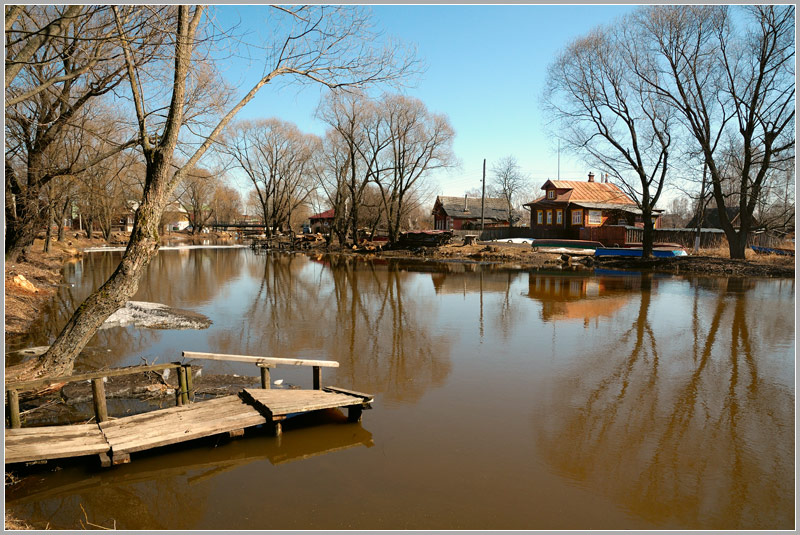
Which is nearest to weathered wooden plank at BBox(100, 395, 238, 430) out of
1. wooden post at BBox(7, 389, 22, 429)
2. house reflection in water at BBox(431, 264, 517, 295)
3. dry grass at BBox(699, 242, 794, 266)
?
wooden post at BBox(7, 389, 22, 429)

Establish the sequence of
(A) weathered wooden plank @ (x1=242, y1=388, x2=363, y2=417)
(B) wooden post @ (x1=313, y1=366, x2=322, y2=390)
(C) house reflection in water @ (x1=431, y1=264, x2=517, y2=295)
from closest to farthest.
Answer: (A) weathered wooden plank @ (x1=242, y1=388, x2=363, y2=417)
(B) wooden post @ (x1=313, y1=366, x2=322, y2=390)
(C) house reflection in water @ (x1=431, y1=264, x2=517, y2=295)

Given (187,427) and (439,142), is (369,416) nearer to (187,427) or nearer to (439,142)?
(187,427)

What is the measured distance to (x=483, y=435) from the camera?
6.55 meters

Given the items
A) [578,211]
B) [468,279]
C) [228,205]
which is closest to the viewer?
[468,279]

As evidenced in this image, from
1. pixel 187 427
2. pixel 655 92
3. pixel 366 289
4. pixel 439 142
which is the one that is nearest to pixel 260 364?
pixel 187 427

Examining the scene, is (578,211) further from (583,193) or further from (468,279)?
(468,279)

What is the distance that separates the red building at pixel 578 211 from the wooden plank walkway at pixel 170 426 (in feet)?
131

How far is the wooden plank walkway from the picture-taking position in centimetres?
539

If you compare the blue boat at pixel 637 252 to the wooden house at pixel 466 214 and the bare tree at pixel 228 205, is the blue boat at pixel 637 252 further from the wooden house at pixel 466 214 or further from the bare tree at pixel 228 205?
the bare tree at pixel 228 205

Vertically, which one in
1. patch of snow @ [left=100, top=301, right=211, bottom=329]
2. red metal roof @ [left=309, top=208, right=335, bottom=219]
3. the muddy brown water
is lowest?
the muddy brown water

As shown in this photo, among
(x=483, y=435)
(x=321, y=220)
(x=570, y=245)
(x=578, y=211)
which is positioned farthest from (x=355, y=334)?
(x=321, y=220)

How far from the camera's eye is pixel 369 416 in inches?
282

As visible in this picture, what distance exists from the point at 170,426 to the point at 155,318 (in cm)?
811

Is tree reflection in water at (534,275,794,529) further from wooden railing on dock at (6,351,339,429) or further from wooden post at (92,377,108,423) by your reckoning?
wooden post at (92,377,108,423)
